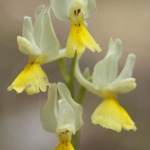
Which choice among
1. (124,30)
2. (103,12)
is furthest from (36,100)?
(103,12)

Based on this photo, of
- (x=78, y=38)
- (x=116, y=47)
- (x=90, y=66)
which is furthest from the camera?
(x=90, y=66)

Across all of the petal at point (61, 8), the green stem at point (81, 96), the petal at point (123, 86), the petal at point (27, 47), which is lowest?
the green stem at point (81, 96)

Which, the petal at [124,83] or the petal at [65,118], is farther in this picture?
the petal at [124,83]

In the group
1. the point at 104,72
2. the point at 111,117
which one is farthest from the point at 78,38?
the point at 111,117

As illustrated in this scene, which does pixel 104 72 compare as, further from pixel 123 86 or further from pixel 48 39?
pixel 48 39

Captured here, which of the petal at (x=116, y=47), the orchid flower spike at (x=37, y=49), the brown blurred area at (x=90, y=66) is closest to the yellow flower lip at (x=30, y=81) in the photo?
the orchid flower spike at (x=37, y=49)

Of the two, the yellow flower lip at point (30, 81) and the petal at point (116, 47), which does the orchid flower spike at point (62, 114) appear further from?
the petal at point (116, 47)
